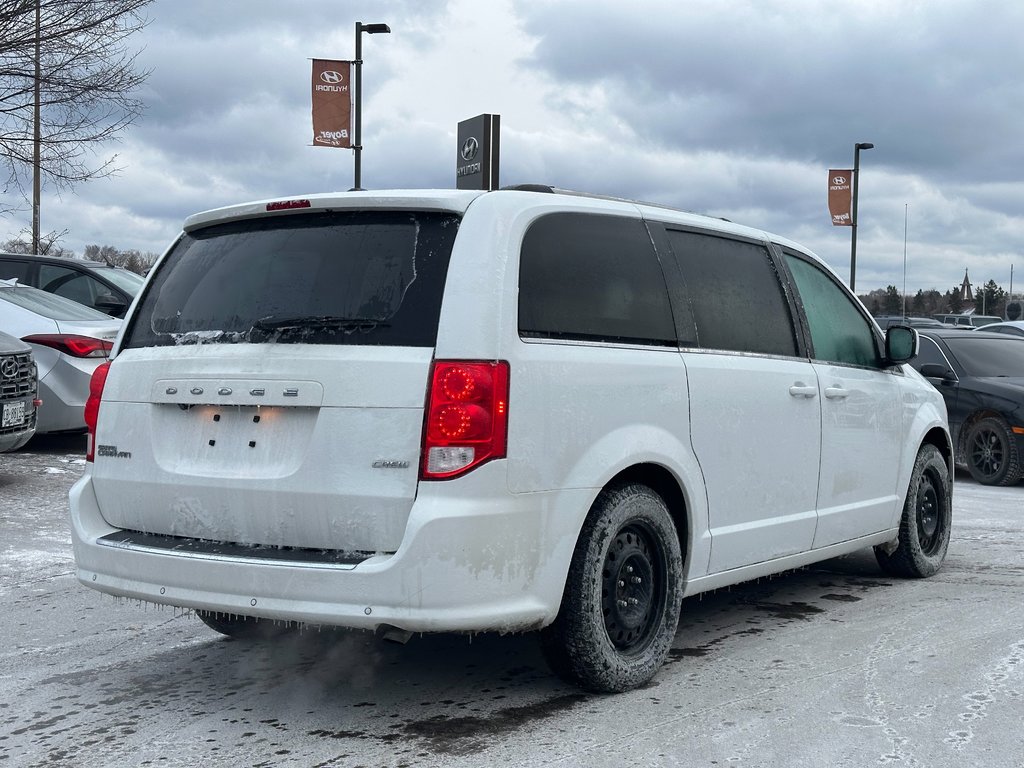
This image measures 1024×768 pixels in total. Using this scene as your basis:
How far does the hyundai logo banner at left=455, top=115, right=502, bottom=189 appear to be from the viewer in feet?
44.7

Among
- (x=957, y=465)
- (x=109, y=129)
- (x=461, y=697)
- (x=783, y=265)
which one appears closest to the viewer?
(x=461, y=697)

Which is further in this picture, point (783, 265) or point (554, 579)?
point (783, 265)

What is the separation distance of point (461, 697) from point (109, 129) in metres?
A: 18.2

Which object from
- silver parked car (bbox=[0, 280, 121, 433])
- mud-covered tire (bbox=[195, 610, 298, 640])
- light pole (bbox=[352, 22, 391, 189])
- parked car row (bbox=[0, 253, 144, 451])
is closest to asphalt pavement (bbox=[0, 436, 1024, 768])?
mud-covered tire (bbox=[195, 610, 298, 640])

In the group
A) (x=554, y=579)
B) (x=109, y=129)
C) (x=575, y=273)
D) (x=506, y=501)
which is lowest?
(x=554, y=579)

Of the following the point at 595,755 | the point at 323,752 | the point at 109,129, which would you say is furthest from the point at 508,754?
the point at 109,129

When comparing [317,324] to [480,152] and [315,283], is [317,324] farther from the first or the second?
[480,152]

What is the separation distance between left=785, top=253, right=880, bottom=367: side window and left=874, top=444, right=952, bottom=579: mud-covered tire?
2.59 ft

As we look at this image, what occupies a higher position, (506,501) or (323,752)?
(506,501)

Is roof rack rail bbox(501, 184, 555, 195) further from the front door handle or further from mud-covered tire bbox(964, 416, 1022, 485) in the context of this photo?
mud-covered tire bbox(964, 416, 1022, 485)

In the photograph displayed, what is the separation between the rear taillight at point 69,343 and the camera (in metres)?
10.8

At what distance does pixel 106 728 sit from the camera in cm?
415

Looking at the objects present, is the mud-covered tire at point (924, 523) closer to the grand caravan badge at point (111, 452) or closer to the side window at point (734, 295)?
the side window at point (734, 295)

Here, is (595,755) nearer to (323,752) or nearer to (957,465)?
(323,752)
